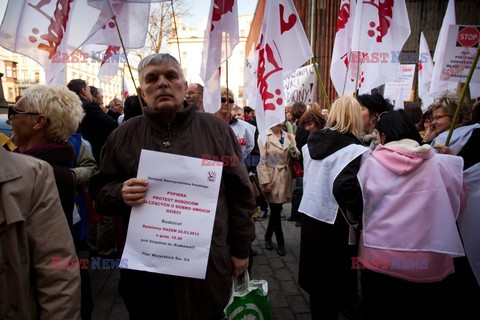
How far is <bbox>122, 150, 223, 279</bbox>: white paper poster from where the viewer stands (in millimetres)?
1590

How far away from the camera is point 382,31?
382 cm

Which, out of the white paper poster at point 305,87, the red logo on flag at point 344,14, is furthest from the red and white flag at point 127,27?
the white paper poster at point 305,87

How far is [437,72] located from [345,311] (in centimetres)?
329

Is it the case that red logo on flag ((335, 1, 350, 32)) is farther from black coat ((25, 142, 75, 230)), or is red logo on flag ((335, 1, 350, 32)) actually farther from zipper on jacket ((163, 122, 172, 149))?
black coat ((25, 142, 75, 230))

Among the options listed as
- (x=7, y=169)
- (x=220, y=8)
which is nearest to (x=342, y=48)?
(x=220, y=8)

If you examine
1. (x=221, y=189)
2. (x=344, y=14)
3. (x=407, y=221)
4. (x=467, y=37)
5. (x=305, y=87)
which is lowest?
(x=407, y=221)

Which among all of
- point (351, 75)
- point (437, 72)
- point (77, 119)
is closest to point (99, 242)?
point (77, 119)

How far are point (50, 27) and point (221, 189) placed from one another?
2.05 m

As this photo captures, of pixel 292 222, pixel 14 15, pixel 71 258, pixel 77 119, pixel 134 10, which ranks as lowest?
pixel 292 222

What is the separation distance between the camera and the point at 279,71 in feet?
11.2

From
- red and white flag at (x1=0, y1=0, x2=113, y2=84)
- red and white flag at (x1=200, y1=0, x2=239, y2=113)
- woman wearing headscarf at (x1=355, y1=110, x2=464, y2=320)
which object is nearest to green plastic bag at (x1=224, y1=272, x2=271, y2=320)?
woman wearing headscarf at (x1=355, y1=110, x2=464, y2=320)

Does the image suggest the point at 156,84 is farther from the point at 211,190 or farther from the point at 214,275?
the point at 214,275

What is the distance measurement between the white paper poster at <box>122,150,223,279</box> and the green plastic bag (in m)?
0.64

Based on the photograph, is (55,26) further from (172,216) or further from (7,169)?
(172,216)
